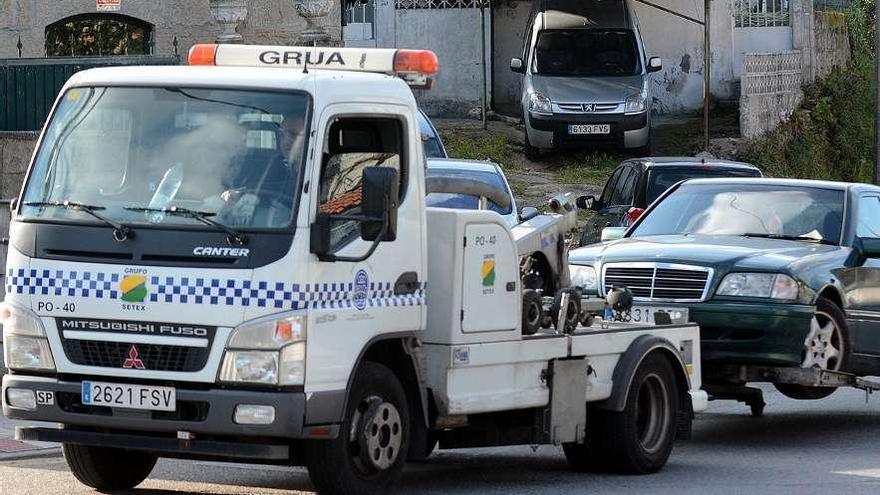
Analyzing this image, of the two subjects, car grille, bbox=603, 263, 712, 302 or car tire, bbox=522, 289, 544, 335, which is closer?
car tire, bbox=522, 289, 544, 335

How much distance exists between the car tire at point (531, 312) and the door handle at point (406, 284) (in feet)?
3.41

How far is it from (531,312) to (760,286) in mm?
2518

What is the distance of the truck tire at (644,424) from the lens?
11.0m

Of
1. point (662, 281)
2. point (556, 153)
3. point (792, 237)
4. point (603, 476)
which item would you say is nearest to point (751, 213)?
point (792, 237)

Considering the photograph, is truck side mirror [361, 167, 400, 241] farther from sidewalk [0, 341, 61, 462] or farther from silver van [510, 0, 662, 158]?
silver van [510, 0, 662, 158]

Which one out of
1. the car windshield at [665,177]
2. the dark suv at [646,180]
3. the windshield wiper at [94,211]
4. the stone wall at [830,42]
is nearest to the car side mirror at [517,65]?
the dark suv at [646,180]

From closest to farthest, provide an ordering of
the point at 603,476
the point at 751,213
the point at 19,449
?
the point at 603,476
the point at 19,449
the point at 751,213

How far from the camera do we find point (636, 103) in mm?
28844

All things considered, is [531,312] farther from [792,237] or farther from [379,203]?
[792,237]

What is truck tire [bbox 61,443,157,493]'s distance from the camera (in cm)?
979

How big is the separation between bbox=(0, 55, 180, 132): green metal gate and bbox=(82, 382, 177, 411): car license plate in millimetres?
13980

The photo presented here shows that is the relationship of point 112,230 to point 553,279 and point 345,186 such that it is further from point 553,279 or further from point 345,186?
point 553,279

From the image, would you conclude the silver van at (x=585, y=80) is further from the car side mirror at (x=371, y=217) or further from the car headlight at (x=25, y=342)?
the car headlight at (x=25, y=342)

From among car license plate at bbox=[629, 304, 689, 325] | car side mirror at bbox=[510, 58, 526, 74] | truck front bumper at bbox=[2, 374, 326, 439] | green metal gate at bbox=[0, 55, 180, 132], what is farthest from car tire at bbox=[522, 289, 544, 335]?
car side mirror at bbox=[510, 58, 526, 74]
